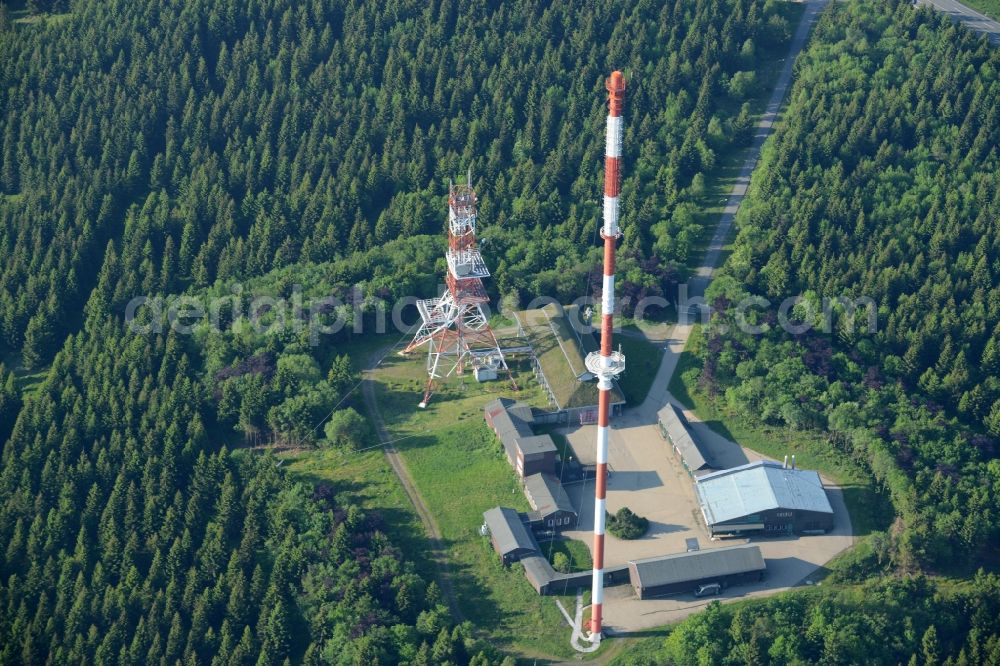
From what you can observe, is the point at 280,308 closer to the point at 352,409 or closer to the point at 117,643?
the point at 352,409

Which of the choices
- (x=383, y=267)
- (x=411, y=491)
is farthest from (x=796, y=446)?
(x=383, y=267)

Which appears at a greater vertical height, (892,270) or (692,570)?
(892,270)

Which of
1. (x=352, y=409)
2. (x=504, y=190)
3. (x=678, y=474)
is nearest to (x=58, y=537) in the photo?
(x=352, y=409)

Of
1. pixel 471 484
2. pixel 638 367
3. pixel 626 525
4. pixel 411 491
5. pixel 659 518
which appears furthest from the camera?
pixel 638 367

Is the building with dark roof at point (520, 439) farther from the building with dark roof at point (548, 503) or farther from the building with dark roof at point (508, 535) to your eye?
the building with dark roof at point (508, 535)

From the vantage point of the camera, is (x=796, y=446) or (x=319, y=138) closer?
(x=796, y=446)

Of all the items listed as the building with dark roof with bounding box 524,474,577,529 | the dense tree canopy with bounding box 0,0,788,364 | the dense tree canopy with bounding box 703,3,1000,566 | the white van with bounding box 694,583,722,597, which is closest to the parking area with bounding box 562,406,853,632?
the white van with bounding box 694,583,722,597

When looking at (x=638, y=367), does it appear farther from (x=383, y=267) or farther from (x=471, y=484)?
(x=383, y=267)

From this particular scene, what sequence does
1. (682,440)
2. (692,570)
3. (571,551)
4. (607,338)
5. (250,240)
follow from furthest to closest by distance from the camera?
(250,240), (682,440), (571,551), (692,570), (607,338)
